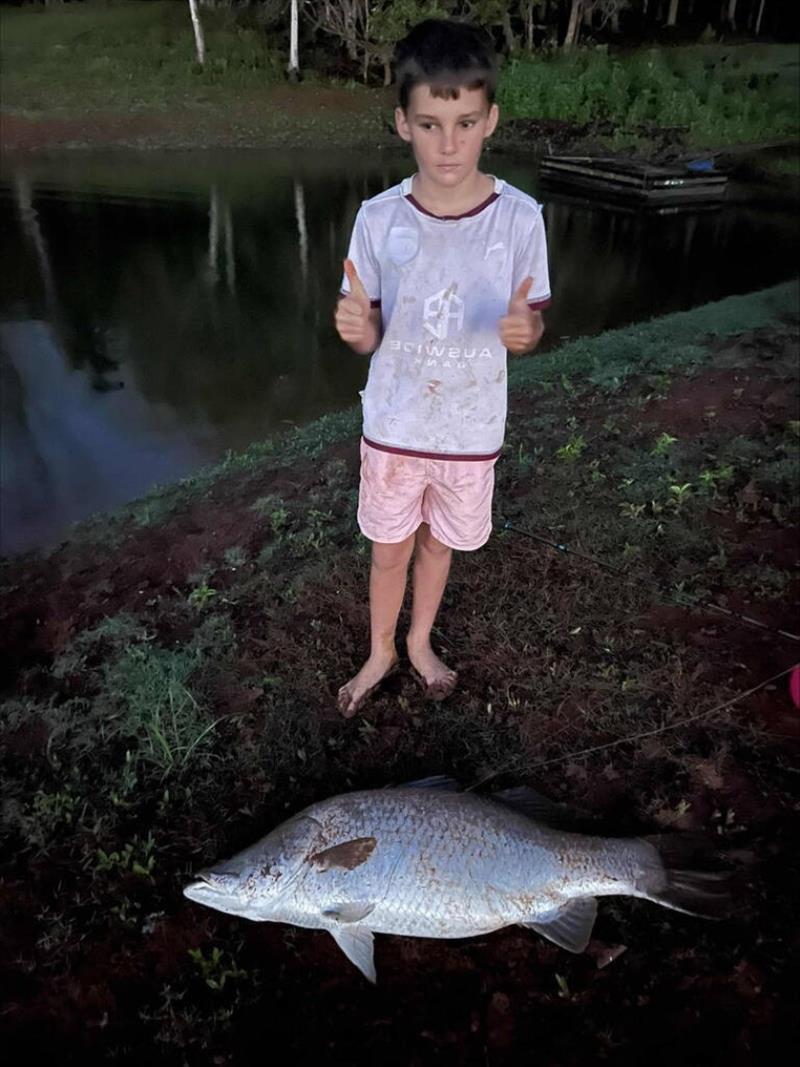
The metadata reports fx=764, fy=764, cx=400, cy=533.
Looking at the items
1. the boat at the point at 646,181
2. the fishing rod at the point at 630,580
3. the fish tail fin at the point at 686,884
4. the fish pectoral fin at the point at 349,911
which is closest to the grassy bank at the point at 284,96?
the boat at the point at 646,181

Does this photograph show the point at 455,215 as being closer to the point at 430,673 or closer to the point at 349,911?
the point at 430,673

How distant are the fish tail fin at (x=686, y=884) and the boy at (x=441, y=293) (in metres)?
1.22

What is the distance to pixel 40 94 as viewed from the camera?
69.2 ft

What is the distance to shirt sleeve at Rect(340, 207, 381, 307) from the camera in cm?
231

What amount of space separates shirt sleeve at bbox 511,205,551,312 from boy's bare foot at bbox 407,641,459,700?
4.88 ft

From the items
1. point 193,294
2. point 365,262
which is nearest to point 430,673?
point 365,262

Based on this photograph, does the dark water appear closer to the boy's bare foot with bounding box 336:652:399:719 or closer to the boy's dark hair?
the boy's bare foot with bounding box 336:652:399:719

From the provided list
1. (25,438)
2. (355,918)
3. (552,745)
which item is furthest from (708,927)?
(25,438)

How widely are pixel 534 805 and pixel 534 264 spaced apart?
5.77 feet

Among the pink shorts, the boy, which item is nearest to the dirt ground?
the pink shorts

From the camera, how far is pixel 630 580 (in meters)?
3.68

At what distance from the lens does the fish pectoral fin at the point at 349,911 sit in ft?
7.20

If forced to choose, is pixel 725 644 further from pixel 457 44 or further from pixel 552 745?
pixel 457 44

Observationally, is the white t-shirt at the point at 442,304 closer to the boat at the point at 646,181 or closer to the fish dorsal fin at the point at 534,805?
the fish dorsal fin at the point at 534,805
